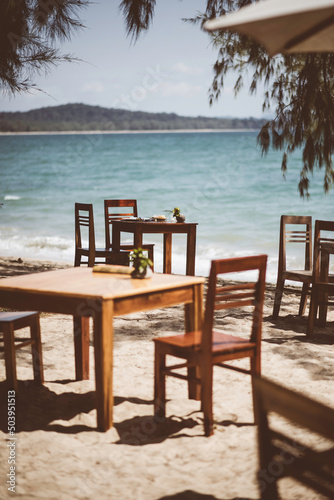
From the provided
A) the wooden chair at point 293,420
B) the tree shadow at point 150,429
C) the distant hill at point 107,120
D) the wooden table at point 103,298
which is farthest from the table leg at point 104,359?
the distant hill at point 107,120

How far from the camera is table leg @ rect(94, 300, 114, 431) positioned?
293 centimetres

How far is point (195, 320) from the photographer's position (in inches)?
135

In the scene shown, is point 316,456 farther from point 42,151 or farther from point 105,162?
point 42,151

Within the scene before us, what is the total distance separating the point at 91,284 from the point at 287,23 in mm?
1634

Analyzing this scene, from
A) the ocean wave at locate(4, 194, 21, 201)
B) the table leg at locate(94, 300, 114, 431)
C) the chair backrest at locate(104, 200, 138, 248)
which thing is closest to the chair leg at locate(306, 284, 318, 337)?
the table leg at locate(94, 300, 114, 431)

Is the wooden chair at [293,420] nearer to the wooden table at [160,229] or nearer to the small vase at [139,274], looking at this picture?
the small vase at [139,274]

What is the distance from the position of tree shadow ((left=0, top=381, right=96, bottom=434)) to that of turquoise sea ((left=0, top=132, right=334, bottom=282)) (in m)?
5.97

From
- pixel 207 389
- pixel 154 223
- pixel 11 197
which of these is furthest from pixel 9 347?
pixel 11 197

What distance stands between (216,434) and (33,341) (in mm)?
1263

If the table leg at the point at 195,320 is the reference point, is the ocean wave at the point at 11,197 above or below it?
below

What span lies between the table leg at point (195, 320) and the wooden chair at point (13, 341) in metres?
0.91

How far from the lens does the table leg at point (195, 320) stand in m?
3.39

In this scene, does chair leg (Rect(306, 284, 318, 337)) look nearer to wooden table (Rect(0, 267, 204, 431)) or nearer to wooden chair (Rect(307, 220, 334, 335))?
wooden chair (Rect(307, 220, 334, 335))

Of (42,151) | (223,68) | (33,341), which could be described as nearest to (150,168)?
(42,151)
